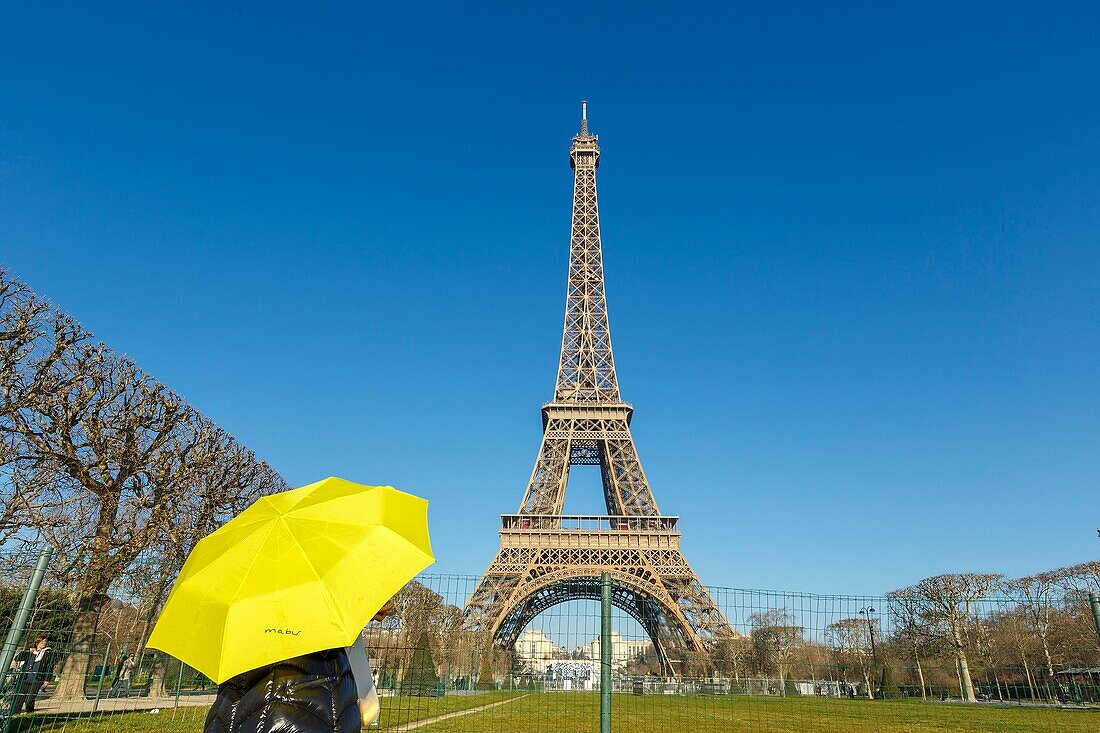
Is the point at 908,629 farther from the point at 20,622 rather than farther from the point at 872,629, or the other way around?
the point at 20,622

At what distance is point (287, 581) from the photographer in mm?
2465

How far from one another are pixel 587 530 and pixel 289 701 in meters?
29.7

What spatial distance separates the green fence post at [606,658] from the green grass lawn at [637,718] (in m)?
1.82

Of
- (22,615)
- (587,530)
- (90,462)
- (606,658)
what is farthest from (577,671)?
(587,530)

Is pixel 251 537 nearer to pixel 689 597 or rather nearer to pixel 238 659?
pixel 238 659

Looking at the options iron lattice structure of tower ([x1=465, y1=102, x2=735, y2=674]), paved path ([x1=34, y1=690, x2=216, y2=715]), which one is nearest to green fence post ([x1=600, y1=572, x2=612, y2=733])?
paved path ([x1=34, y1=690, x2=216, y2=715])

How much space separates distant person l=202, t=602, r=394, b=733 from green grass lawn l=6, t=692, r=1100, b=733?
5113 mm

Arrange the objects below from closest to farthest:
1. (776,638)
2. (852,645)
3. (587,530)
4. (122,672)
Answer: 1. (122,672)
2. (852,645)
3. (776,638)
4. (587,530)

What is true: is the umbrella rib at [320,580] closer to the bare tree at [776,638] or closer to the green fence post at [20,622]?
the green fence post at [20,622]

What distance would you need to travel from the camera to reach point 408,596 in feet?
80.8

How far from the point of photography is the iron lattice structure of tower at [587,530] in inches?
1055

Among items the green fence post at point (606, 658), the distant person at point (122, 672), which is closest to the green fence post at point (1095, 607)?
the green fence post at point (606, 658)

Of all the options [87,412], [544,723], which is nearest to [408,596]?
[87,412]

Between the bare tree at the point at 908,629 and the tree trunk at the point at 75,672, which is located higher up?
the bare tree at the point at 908,629
